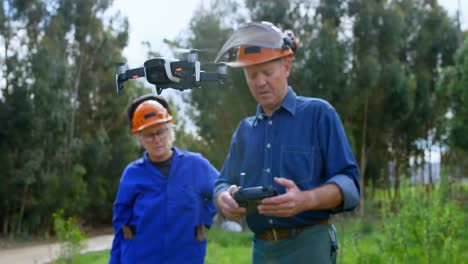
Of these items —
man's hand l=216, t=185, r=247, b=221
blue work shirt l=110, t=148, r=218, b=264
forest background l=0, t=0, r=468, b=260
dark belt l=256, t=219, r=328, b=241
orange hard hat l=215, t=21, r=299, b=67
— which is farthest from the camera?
forest background l=0, t=0, r=468, b=260

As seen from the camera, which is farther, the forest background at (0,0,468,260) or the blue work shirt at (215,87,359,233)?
the forest background at (0,0,468,260)

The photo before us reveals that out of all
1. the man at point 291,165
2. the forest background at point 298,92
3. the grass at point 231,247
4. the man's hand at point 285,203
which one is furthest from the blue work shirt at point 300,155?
the forest background at point 298,92

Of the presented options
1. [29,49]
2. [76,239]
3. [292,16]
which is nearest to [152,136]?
[76,239]

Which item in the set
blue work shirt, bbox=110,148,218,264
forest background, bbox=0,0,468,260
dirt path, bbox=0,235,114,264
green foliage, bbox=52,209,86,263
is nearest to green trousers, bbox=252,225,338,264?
blue work shirt, bbox=110,148,218,264

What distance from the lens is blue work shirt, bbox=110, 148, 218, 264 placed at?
3504mm

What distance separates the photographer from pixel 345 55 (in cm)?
2023

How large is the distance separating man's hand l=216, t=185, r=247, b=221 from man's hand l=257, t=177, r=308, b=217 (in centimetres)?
16

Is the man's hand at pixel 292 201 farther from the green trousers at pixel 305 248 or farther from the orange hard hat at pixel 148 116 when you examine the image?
the orange hard hat at pixel 148 116

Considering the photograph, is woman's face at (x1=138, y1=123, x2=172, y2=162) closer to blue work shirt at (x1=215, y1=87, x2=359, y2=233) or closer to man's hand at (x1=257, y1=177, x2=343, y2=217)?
blue work shirt at (x1=215, y1=87, x2=359, y2=233)

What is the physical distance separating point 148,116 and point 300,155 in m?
1.46

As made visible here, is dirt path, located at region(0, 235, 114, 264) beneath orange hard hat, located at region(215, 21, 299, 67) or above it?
beneath

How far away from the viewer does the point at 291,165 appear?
7.48 ft

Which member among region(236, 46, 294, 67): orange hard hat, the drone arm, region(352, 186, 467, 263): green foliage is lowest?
region(352, 186, 467, 263): green foliage

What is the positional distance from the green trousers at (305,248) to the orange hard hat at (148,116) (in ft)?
4.52
